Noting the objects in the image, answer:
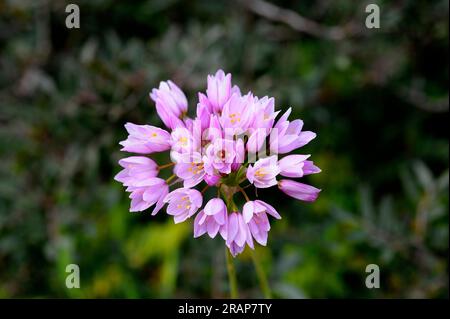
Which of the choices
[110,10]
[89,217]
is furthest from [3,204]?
[110,10]

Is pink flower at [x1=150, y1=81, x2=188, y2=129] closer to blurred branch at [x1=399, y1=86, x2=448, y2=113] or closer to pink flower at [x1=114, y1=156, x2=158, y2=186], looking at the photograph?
pink flower at [x1=114, y1=156, x2=158, y2=186]

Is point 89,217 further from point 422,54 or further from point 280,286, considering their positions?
point 422,54

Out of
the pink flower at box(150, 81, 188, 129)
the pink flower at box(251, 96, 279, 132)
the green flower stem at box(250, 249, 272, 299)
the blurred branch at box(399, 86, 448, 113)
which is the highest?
the blurred branch at box(399, 86, 448, 113)

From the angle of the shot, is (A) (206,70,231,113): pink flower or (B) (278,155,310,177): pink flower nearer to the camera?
(B) (278,155,310,177): pink flower

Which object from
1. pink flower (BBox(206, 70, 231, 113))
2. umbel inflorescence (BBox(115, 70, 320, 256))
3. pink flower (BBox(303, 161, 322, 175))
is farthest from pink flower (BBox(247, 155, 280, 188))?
pink flower (BBox(206, 70, 231, 113))

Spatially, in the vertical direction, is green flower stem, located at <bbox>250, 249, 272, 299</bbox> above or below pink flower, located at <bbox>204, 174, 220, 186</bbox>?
below

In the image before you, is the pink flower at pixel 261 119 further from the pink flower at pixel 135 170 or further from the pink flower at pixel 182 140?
the pink flower at pixel 135 170
